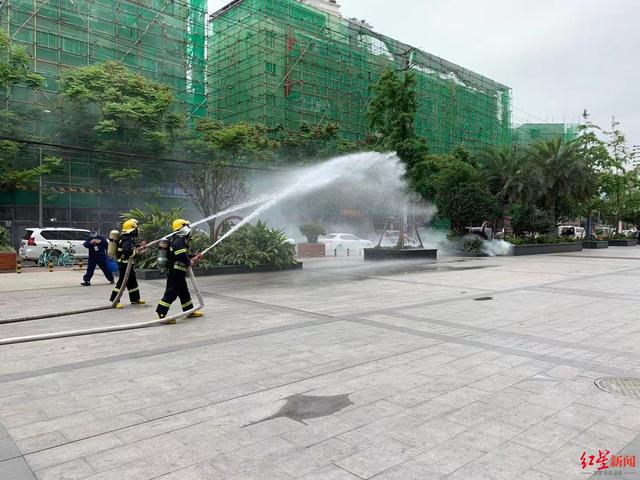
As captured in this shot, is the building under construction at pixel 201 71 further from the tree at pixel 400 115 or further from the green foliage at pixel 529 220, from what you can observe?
the green foliage at pixel 529 220

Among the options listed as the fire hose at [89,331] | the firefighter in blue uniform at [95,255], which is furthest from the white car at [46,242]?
the fire hose at [89,331]

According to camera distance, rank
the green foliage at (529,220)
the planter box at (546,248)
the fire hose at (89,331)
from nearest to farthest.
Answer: the fire hose at (89,331)
the planter box at (546,248)
the green foliage at (529,220)

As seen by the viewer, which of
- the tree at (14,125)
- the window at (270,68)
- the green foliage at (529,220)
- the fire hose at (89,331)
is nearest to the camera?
the fire hose at (89,331)

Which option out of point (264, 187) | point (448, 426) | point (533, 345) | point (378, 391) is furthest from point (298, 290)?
point (264, 187)

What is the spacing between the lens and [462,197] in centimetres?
2720

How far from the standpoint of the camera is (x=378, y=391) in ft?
16.1

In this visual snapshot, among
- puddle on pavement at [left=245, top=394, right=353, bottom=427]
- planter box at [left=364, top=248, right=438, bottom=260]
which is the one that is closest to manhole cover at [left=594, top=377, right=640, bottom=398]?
puddle on pavement at [left=245, top=394, right=353, bottom=427]

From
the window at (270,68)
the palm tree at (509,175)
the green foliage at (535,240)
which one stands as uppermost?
the window at (270,68)

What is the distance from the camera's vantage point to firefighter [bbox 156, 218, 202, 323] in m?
8.38

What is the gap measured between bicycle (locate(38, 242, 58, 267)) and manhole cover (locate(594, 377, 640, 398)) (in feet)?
67.0

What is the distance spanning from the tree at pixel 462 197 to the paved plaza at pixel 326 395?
1755cm

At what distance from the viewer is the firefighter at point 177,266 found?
8.38 m

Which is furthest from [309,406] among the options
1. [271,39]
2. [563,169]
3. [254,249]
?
[271,39]

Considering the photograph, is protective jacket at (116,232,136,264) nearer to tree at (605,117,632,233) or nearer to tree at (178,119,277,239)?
tree at (178,119,277,239)
